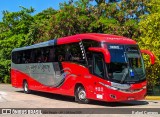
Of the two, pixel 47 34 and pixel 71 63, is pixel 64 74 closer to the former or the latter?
pixel 71 63

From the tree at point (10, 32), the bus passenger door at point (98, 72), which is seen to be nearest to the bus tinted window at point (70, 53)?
the bus passenger door at point (98, 72)

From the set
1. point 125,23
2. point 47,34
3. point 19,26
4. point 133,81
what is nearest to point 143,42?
point 125,23

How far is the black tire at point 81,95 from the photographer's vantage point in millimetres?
18156

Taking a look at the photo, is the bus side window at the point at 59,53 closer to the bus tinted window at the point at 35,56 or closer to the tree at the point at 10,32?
the bus tinted window at the point at 35,56

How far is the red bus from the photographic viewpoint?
16.6 metres

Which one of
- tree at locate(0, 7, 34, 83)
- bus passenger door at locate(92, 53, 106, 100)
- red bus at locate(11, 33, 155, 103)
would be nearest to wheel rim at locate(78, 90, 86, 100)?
red bus at locate(11, 33, 155, 103)

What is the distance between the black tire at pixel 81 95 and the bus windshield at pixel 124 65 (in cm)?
219

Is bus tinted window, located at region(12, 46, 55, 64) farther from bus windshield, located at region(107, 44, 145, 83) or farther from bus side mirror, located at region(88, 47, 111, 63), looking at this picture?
bus windshield, located at region(107, 44, 145, 83)

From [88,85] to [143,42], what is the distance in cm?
910

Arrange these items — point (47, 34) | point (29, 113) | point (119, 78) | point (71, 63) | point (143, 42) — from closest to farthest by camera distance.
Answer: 1. point (29, 113)
2. point (119, 78)
3. point (71, 63)
4. point (143, 42)
5. point (47, 34)

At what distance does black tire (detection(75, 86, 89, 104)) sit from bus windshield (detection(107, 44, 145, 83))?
7.20ft

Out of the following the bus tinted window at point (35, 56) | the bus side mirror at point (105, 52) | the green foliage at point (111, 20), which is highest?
the green foliage at point (111, 20)

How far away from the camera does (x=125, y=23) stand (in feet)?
106

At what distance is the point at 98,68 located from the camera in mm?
17078
